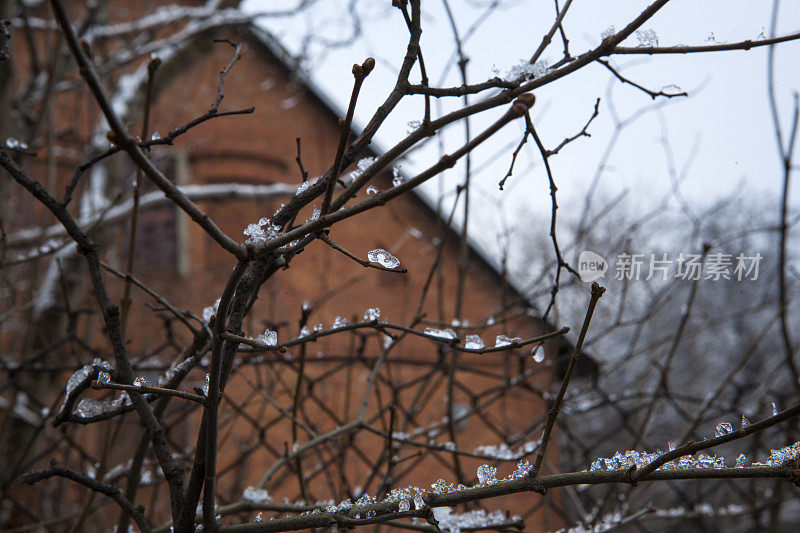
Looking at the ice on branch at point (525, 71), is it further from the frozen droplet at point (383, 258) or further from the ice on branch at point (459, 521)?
the ice on branch at point (459, 521)

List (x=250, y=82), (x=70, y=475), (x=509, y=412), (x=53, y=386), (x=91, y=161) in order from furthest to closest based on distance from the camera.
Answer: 1. (x=250, y=82)
2. (x=509, y=412)
3. (x=53, y=386)
4. (x=91, y=161)
5. (x=70, y=475)

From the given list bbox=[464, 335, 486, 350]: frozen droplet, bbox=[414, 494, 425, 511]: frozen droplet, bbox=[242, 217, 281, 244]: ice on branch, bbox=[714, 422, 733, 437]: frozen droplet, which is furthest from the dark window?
bbox=[714, 422, 733, 437]: frozen droplet

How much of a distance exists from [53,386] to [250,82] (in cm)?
426

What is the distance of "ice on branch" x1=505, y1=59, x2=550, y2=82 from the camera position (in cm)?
86

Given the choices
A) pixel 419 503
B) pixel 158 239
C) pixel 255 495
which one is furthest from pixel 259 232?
pixel 158 239

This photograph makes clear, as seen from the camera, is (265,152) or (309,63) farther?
→ (265,152)

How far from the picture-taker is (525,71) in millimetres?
855

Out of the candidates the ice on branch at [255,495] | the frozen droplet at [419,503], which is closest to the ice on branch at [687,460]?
the frozen droplet at [419,503]

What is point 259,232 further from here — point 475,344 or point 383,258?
point 475,344

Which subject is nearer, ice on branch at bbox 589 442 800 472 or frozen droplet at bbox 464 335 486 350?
ice on branch at bbox 589 442 800 472

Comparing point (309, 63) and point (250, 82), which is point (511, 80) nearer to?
point (309, 63)

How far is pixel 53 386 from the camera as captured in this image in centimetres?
315

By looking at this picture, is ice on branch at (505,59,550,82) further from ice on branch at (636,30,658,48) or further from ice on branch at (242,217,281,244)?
ice on branch at (242,217,281,244)

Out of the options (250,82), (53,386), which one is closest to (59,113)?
(250,82)
